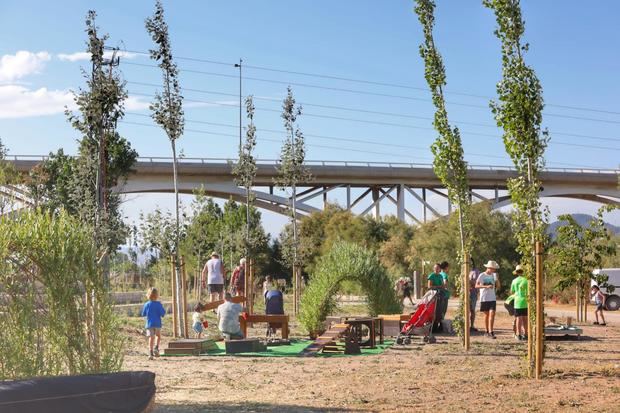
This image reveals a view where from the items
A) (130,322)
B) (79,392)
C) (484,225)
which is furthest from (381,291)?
(484,225)

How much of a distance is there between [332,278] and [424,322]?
2616 mm

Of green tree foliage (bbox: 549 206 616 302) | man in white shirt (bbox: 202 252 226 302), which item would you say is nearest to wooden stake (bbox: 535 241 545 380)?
green tree foliage (bbox: 549 206 616 302)

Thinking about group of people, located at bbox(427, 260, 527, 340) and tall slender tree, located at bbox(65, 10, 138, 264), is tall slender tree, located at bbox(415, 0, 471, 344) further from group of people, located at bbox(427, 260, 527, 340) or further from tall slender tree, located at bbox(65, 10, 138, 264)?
tall slender tree, located at bbox(65, 10, 138, 264)

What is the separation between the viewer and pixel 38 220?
10047 millimetres

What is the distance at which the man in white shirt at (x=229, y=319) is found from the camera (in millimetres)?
18672

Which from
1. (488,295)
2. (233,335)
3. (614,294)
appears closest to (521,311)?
(488,295)

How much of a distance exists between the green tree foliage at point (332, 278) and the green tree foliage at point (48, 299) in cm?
1139

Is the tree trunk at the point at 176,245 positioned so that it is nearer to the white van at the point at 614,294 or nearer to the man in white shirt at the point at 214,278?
the man in white shirt at the point at 214,278

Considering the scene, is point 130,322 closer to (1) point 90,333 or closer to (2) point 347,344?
(2) point 347,344

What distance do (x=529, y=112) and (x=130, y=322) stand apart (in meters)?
13.6

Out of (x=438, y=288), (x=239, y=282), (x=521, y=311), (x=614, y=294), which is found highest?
(x=239, y=282)

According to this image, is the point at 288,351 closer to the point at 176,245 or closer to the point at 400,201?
the point at 176,245

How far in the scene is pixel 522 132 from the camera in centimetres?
1414

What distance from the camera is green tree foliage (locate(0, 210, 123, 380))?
9.95 m
